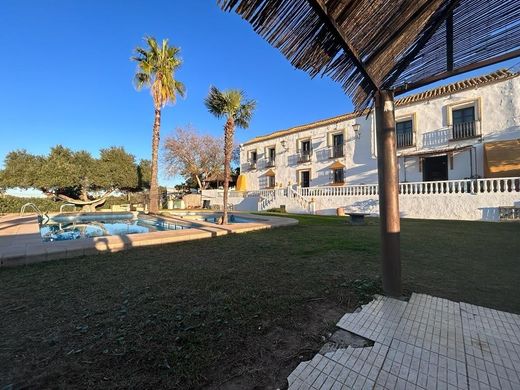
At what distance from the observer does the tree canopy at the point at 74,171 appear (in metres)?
20.6

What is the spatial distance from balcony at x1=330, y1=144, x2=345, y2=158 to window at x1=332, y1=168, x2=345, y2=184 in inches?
46.7

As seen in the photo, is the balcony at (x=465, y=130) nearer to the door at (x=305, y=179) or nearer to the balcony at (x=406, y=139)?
the balcony at (x=406, y=139)

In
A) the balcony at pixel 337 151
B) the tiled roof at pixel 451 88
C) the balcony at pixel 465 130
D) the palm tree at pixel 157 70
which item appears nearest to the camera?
the tiled roof at pixel 451 88

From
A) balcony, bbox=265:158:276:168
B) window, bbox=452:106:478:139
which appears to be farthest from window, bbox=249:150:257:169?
window, bbox=452:106:478:139

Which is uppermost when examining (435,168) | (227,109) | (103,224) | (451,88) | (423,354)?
(451,88)

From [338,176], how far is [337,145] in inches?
104

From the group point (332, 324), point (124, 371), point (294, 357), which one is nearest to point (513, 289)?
point (332, 324)

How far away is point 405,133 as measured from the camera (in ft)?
58.3

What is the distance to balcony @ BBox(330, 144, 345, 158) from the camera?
68.6ft

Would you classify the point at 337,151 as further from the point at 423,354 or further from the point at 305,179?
the point at 423,354

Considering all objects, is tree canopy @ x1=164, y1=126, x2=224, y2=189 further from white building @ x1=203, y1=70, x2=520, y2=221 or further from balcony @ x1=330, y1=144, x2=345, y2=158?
balcony @ x1=330, y1=144, x2=345, y2=158

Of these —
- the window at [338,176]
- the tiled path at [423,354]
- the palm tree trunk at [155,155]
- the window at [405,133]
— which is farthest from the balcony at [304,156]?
the tiled path at [423,354]

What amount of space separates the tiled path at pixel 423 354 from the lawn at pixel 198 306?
25 centimetres

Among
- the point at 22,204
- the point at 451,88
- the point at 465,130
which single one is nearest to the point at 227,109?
the point at 465,130
